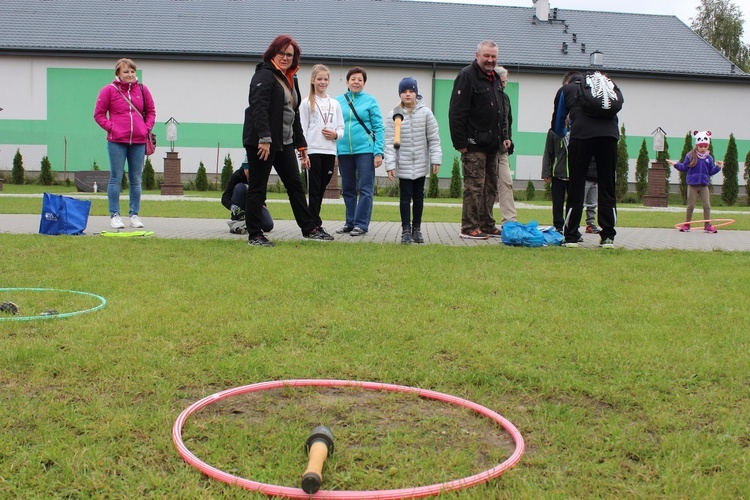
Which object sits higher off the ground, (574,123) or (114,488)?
(574,123)

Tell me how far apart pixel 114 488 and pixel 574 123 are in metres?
7.20

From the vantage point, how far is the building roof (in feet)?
96.3

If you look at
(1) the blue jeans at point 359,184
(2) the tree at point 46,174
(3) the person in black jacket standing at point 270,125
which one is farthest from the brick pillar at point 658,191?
(2) the tree at point 46,174

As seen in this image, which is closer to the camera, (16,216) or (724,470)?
(724,470)

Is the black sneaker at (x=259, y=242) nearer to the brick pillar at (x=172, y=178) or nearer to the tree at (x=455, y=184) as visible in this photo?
the brick pillar at (x=172, y=178)

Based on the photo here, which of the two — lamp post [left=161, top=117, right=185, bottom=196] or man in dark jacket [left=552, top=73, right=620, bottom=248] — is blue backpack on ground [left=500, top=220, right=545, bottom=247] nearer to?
man in dark jacket [left=552, top=73, right=620, bottom=248]

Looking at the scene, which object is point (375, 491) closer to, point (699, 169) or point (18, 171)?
point (699, 169)

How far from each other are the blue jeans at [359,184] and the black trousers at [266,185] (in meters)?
1.15

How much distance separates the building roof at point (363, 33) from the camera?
96.3 feet

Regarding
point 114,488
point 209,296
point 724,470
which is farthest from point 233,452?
point 209,296

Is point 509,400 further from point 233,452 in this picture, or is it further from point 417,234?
point 417,234

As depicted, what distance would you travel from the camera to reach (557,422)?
2715 millimetres

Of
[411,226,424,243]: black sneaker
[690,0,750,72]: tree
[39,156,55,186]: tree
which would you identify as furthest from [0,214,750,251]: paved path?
[690,0,750,72]: tree

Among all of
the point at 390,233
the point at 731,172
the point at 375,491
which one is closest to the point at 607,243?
the point at 390,233
